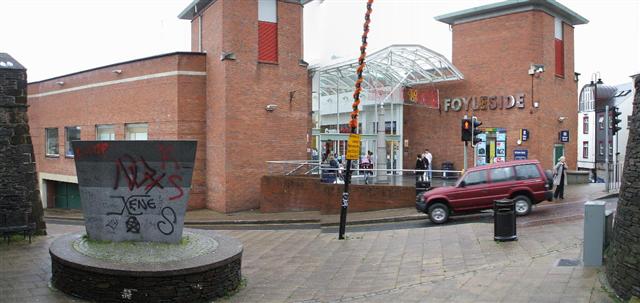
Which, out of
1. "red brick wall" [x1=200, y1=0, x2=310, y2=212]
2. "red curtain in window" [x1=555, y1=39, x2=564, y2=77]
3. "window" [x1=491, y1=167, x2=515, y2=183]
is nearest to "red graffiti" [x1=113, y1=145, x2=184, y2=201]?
"window" [x1=491, y1=167, x2=515, y2=183]

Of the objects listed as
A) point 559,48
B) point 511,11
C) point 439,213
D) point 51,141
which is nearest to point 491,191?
point 439,213

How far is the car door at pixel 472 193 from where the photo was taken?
15.7 metres

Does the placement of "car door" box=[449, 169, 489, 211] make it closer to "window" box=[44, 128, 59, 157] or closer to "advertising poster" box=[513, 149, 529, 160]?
"advertising poster" box=[513, 149, 529, 160]

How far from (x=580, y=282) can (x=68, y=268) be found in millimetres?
7619

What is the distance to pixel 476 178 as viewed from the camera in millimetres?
15922

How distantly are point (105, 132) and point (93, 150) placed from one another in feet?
70.1

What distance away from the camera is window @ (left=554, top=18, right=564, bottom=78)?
27.8 meters

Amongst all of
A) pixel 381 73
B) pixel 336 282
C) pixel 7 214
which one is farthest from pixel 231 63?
pixel 336 282

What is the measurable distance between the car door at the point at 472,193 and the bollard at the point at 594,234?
262 inches

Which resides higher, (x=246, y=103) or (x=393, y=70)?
(x=393, y=70)

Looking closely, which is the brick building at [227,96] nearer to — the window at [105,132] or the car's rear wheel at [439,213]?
the window at [105,132]

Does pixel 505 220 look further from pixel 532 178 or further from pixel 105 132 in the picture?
pixel 105 132

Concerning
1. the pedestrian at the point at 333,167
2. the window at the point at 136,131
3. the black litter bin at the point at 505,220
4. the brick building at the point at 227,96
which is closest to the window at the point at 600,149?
the brick building at the point at 227,96

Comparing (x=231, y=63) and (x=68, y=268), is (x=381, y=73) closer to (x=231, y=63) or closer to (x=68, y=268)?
(x=231, y=63)
